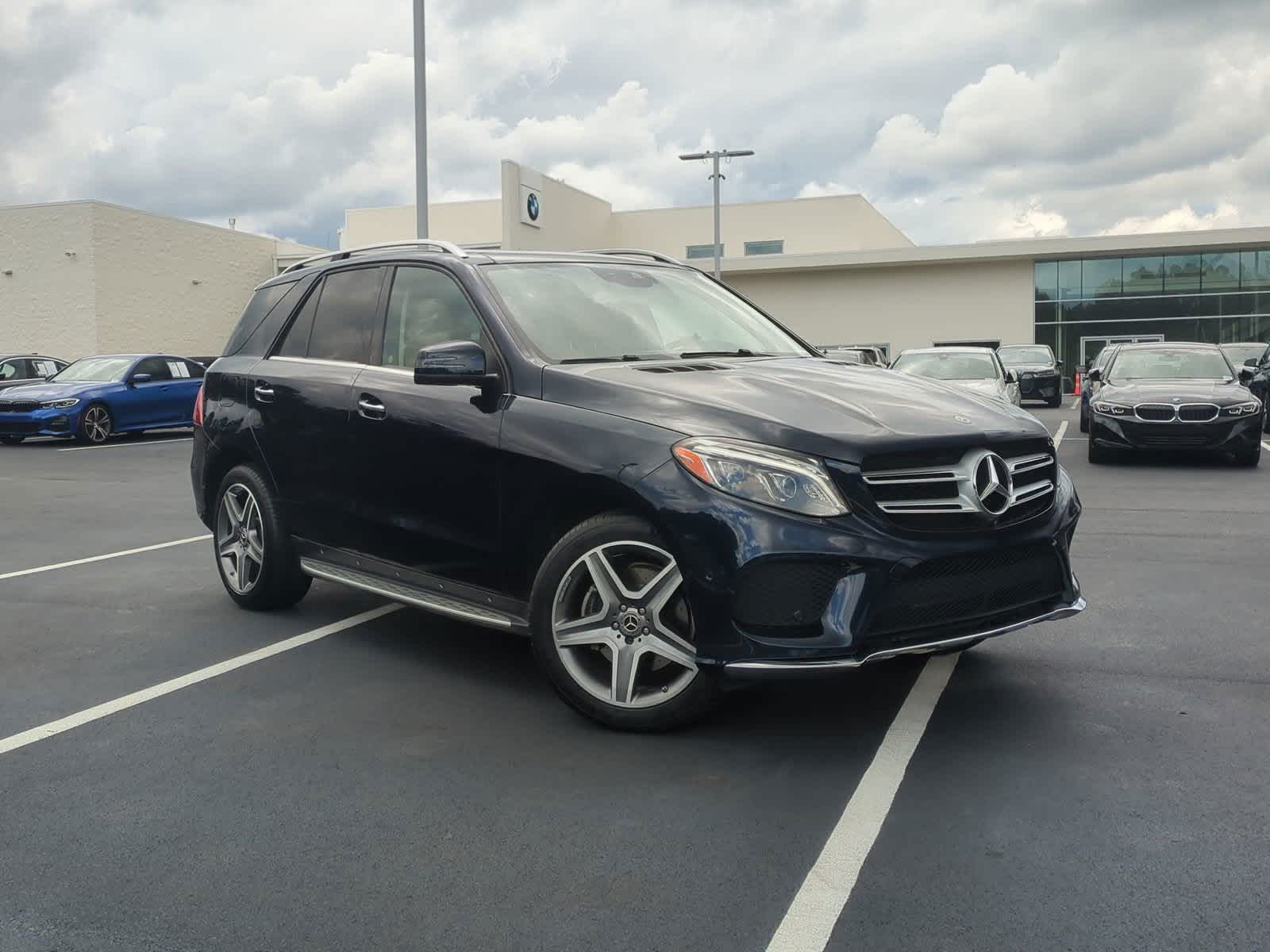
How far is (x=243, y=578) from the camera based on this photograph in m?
6.18

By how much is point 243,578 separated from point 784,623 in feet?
11.2

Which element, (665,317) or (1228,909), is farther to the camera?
(665,317)

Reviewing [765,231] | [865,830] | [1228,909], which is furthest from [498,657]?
[765,231]

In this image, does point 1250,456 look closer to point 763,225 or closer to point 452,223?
point 763,225

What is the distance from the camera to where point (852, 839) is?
129 inches

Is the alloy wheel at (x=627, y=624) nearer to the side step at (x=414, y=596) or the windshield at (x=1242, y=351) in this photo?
the side step at (x=414, y=596)

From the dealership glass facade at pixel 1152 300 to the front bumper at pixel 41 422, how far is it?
3414cm

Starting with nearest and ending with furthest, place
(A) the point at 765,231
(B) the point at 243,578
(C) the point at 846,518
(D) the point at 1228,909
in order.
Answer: (D) the point at 1228,909 → (C) the point at 846,518 → (B) the point at 243,578 → (A) the point at 765,231

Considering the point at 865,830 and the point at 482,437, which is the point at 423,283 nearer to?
the point at 482,437

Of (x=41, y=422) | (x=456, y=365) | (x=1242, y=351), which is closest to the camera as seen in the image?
(x=456, y=365)

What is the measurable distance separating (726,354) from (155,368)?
18294 mm

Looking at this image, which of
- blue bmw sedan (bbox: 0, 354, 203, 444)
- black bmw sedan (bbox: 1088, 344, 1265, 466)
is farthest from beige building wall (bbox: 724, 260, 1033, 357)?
black bmw sedan (bbox: 1088, 344, 1265, 466)

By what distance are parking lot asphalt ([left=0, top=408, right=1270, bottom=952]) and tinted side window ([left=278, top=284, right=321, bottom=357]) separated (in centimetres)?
133

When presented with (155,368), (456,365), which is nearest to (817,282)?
(155,368)
